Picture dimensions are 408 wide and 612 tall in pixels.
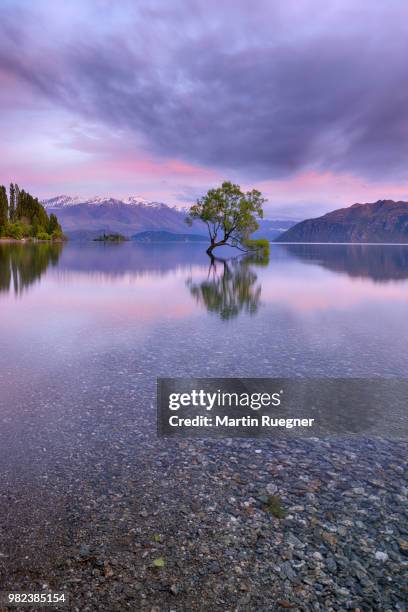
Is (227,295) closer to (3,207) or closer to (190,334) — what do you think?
(190,334)

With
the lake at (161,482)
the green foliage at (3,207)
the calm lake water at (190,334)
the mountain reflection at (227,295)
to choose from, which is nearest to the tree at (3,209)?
the green foliage at (3,207)

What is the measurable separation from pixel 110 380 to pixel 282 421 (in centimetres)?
682

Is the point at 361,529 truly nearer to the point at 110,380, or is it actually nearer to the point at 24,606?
the point at 24,606

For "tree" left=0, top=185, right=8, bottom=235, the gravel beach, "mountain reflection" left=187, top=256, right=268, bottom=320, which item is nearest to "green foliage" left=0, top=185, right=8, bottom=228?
"tree" left=0, top=185, right=8, bottom=235

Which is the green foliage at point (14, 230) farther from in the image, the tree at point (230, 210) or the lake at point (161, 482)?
the lake at point (161, 482)

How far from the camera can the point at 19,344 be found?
20391 millimetres

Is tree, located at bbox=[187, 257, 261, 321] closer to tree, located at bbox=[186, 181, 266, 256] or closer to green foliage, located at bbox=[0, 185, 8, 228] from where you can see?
tree, located at bbox=[186, 181, 266, 256]

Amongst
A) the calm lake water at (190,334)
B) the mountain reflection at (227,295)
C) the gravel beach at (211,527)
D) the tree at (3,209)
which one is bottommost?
the gravel beach at (211,527)

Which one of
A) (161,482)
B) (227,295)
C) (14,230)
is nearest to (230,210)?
(227,295)

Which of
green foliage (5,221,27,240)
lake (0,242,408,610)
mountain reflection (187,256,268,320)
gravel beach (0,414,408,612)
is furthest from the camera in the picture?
green foliage (5,221,27,240)

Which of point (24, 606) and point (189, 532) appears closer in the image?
point (24, 606)

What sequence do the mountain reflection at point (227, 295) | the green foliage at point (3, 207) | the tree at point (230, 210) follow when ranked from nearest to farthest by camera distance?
the mountain reflection at point (227, 295), the tree at point (230, 210), the green foliage at point (3, 207)

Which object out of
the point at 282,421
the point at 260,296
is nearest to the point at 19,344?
the point at 282,421

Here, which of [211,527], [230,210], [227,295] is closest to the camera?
[211,527]
